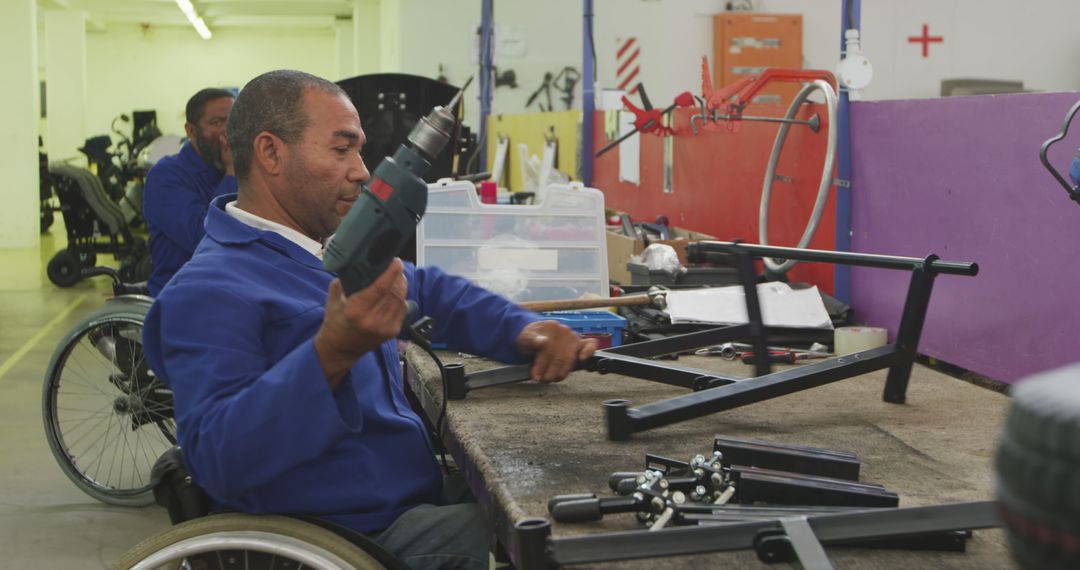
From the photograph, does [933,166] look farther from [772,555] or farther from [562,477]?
[772,555]

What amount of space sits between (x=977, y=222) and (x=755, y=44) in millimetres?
7088

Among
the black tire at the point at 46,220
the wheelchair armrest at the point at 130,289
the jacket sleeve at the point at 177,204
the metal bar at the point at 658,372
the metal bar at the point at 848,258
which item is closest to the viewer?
the metal bar at the point at 848,258

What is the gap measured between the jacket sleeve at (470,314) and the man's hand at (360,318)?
609 millimetres

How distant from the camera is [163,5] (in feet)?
58.3

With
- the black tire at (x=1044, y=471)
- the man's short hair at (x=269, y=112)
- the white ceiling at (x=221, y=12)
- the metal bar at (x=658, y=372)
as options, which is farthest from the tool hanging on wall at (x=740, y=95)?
the white ceiling at (x=221, y=12)

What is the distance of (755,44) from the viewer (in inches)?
361

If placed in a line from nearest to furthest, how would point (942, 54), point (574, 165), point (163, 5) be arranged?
point (574, 165)
point (942, 54)
point (163, 5)

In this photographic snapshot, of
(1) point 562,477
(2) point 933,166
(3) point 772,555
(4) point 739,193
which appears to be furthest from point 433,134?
(4) point 739,193

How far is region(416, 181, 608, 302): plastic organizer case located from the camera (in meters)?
2.92

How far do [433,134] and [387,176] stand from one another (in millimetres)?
96

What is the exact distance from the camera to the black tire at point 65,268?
8359mm

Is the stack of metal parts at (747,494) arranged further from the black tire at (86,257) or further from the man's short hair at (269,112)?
the black tire at (86,257)

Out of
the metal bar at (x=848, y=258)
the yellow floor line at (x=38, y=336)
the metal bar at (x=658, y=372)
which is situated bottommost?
the yellow floor line at (x=38, y=336)

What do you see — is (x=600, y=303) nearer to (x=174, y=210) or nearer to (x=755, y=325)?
(x=755, y=325)
